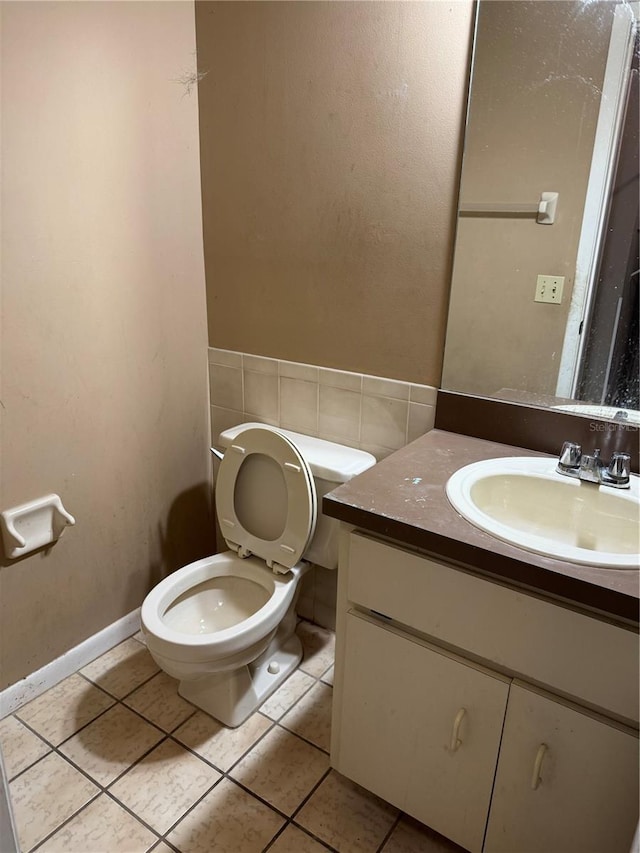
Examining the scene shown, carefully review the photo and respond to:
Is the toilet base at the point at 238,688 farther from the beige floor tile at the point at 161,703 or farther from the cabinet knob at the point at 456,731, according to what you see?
the cabinet knob at the point at 456,731

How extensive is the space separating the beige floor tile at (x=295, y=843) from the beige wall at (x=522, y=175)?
3.75ft

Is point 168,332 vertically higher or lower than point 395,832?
higher

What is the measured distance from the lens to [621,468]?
1.19 meters

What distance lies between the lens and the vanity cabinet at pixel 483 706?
36.6 inches

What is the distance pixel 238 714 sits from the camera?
158 cm

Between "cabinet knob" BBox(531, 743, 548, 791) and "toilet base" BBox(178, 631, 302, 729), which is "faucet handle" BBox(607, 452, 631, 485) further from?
"toilet base" BBox(178, 631, 302, 729)

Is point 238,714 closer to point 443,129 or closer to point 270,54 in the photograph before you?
point 443,129

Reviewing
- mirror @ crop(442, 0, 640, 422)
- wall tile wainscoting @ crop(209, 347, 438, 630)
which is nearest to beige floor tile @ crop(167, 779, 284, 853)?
wall tile wainscoting @ crop(209, 347, 438, 630)

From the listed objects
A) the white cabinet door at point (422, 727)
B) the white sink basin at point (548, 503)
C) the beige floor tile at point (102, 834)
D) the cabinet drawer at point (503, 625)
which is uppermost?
the white sink basin at point (548, 503)

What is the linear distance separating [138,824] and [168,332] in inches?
52.6

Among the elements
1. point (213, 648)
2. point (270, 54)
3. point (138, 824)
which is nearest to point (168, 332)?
point (270, 54)

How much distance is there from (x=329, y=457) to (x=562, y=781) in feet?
3.00

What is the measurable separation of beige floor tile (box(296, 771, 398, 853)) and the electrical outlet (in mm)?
1300

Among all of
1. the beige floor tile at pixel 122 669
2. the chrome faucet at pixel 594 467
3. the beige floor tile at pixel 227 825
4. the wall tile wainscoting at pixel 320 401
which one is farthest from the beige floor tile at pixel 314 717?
the chrome faucet at pixel 594 467
